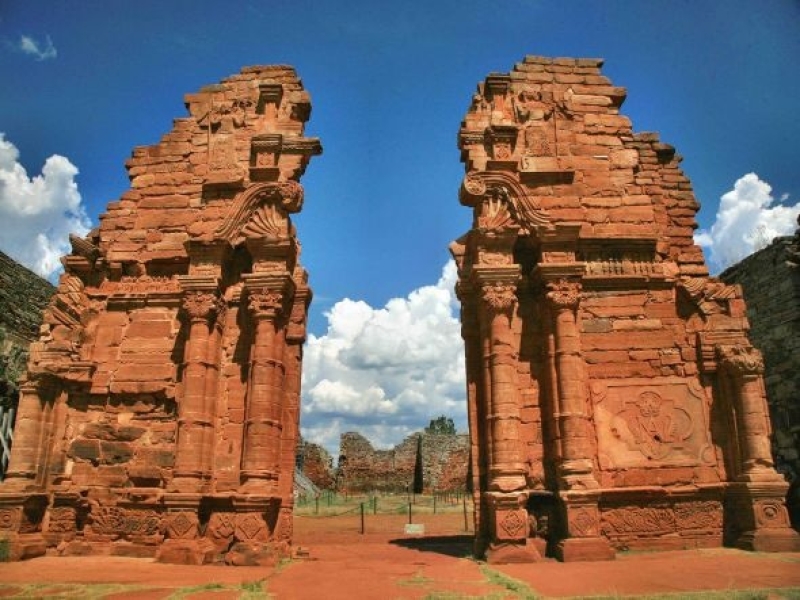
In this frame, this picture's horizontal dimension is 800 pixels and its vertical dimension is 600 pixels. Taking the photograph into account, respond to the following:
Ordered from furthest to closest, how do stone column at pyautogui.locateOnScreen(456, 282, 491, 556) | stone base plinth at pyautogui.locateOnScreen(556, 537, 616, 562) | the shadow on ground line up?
the shadow on ground
stone column at pyautogui.locateOnScreen(456, 282, 491, 556)
stone base plinth at pyautogui.locateOnScreen(556, 537, 616, 562)

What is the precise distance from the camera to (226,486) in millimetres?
8820

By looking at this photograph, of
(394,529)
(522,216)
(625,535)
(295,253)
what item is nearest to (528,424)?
(625,535)

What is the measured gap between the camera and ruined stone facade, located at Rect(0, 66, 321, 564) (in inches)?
339

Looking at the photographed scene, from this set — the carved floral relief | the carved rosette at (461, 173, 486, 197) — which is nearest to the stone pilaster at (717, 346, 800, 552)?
the carved floral relief

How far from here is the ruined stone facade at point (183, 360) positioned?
8.61 m

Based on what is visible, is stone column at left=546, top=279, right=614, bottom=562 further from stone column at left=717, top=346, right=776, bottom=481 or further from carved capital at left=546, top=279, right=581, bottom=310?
stone column at left=717, top=346, right=776, bottom=481

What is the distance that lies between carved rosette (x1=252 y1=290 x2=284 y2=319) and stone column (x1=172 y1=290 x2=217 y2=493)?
0.59 meters

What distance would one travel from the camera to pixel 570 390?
8.67 metres

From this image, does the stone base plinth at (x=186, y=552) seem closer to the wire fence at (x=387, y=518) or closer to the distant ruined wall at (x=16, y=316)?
the wire fence at (x=387, y=518)

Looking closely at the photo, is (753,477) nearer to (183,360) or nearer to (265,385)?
(265,385)

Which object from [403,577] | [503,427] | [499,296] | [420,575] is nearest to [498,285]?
[499,296]

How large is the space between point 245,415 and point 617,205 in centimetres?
670

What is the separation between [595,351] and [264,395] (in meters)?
4.89

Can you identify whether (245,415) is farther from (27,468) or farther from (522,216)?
(522,216)
